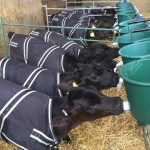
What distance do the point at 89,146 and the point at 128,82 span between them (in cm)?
142

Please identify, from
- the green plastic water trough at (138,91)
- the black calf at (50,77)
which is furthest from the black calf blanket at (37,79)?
the green plastic water trough at (138,91)

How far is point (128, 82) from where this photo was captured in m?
2.20

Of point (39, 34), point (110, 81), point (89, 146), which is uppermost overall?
point (39, 34)

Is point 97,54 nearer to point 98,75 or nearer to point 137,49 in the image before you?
point 98,75

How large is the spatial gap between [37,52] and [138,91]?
257 cm

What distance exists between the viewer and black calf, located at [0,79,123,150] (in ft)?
9.02

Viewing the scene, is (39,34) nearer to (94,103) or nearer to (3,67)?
(3,67)

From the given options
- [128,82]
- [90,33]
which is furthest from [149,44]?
[90,33]

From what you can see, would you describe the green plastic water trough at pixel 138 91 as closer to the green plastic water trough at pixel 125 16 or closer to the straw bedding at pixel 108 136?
the straw bedding at pixel 108 136

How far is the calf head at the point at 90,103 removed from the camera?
2.72 metres

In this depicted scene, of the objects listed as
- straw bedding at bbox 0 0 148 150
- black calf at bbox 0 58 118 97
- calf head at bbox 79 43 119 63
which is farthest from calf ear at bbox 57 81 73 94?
calf head at bbox 79 43 119 63

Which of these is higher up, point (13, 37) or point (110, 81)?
point (13, 37)

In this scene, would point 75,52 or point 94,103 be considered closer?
point 94,103

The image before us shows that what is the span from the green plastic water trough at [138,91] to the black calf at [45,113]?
1.06ft
